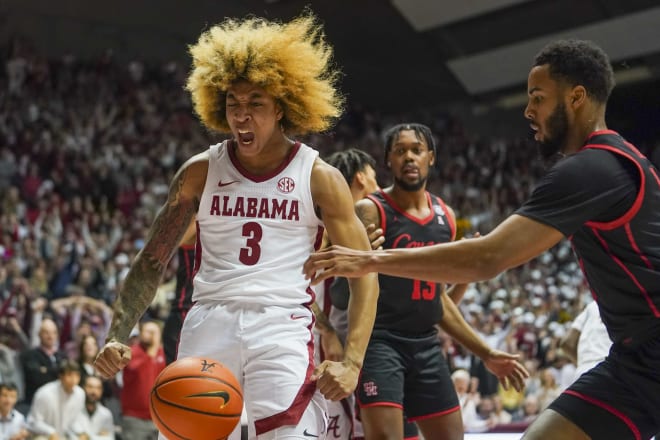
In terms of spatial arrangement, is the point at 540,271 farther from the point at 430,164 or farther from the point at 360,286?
the point at 360,286

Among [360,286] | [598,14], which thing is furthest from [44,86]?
[360,286]

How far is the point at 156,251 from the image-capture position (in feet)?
14.3

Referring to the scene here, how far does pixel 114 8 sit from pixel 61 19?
1445 millimetres

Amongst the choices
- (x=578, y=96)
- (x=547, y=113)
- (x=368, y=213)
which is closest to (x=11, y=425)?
(x=368, y=213)

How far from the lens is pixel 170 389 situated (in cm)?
376

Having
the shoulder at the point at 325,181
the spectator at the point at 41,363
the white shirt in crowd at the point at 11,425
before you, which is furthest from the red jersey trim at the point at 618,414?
the spectator at the point at 41,363

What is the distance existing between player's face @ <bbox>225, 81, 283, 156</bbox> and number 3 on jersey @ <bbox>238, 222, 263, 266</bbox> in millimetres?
359

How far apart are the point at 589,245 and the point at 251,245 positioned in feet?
4.51

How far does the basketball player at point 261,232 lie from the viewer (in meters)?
3.93

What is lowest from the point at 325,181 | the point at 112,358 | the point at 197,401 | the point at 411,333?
the point at 197,401

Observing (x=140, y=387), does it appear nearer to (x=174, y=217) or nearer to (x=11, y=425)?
(x=11, y=425)

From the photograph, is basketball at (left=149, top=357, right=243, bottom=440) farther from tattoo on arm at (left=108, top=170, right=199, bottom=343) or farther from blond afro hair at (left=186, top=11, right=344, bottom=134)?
blond afro hair at (left=186, top=11, right=344, bottom=134)

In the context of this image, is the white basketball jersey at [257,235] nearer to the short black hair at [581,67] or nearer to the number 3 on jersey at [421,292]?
the short black hair at [581,67]

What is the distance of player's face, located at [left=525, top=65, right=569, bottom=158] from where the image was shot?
11.8 feet
